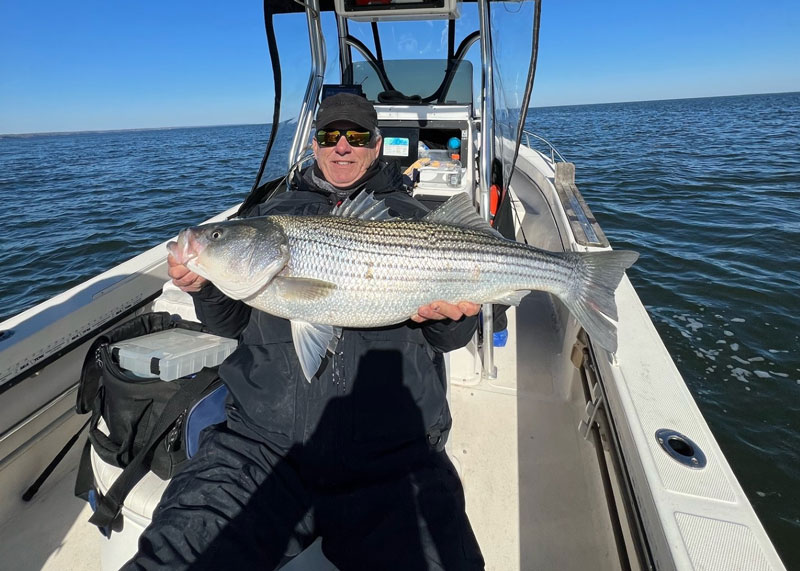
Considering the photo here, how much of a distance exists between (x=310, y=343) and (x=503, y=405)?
2.50 metres

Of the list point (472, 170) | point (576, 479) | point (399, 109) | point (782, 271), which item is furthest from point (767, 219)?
point (576, 479)

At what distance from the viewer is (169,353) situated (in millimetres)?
2740

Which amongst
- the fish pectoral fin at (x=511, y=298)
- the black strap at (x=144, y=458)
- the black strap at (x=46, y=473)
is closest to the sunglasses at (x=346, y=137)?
the fish pectoral fin at (x=511, y=298)

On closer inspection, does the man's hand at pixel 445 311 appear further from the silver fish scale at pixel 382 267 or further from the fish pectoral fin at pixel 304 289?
the fish pectoral fin at pixel 304 289

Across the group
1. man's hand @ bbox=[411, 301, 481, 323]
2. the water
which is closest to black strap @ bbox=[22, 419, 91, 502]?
man's hand @ bbox=[411, 301, 481, 323]

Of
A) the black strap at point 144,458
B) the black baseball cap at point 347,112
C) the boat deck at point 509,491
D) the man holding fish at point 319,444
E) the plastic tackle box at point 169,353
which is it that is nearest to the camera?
the man holding fish at point 319,444

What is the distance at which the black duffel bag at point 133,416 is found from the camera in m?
2.54

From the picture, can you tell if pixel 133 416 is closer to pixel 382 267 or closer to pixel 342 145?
pixel 382 267

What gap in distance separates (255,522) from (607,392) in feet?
7.54

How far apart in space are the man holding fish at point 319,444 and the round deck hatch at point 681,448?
3.65 ft

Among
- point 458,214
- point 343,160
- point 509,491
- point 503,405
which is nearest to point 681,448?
point 509,491

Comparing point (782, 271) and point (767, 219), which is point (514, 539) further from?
point (767, 219)

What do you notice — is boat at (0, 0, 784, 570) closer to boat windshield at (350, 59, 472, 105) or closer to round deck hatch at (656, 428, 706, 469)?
round deck hatch at (656, 428, 706, 469)

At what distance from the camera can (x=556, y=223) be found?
233 inches
